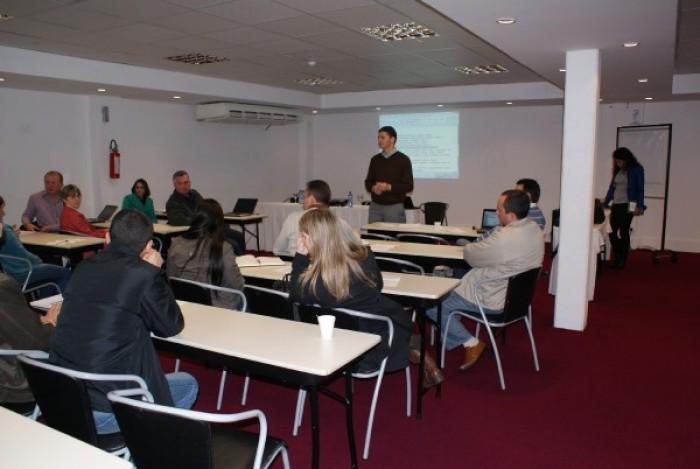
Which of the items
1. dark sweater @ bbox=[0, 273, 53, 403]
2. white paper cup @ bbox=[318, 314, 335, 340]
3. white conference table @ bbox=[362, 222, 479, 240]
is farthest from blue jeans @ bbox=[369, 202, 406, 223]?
dark sweater @ bbox=[0, 273, 53, 403]

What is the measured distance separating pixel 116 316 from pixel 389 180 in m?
4.46

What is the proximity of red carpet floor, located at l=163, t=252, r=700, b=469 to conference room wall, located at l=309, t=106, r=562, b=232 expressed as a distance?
5600mm

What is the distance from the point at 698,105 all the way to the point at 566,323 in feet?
20.4

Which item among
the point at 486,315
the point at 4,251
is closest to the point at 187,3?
the point at 4,251

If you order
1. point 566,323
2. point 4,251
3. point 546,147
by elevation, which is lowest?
point 566,323

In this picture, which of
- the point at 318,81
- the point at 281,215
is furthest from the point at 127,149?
the point at 318,81

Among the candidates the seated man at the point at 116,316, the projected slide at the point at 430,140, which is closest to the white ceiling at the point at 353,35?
the seated man at the point at 116,316

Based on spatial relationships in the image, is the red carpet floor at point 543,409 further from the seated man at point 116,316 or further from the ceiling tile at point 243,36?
the ceiling tile at point 243,36

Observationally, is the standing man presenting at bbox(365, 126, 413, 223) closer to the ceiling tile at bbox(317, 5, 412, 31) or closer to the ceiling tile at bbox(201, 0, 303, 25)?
the ceiling tile at bbox(317, 5, 412, 31)

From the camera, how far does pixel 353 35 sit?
548 centimetres

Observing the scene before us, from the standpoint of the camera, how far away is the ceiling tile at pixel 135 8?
4312mm

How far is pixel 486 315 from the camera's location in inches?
151

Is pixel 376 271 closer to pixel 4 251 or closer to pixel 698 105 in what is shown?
pixel 4 251

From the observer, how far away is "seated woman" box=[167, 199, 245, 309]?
3462 mm
